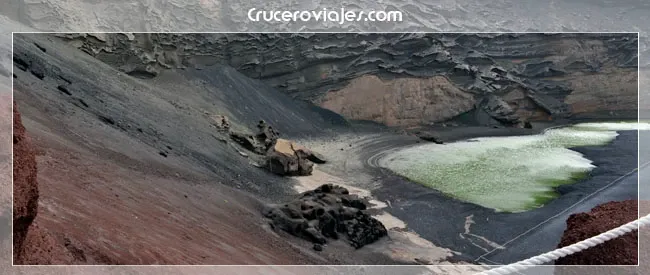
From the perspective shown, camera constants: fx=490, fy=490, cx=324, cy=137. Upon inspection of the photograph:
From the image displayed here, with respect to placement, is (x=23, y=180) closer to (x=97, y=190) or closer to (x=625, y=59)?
(x=97, y=190)

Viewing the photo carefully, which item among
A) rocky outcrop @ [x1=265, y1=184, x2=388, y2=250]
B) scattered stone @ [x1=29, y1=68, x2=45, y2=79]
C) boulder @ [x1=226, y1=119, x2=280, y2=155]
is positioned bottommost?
rocky outcrop @ [x1=265, y1=184, x2=388, y2=250]

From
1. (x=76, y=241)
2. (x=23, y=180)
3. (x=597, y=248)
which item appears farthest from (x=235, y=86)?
(x=597, y=248)

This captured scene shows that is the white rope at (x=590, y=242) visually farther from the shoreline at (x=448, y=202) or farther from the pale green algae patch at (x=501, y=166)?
the pale green algae patch at (x=501, y=166)

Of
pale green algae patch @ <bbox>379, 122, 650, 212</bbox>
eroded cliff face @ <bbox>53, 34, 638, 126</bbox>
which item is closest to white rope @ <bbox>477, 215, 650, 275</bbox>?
pale green algae patch @ <bbox>379, 122, 650, 212</bbox>

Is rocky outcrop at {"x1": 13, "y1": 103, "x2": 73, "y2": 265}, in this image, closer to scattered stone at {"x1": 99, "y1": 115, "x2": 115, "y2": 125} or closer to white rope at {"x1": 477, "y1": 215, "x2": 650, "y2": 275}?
white rope at {"x1": 477, "y1": 215, "x2": 650, "y2": 275}

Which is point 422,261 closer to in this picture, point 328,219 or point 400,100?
point 328,219
